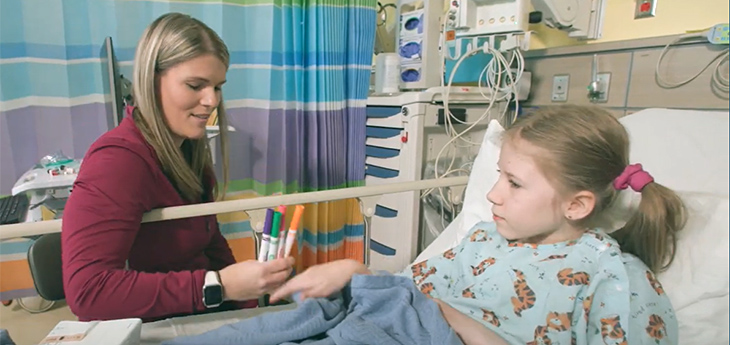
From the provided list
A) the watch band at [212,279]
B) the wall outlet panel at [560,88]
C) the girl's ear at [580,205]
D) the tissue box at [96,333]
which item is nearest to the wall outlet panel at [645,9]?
the wall outlet panel at [560,88]

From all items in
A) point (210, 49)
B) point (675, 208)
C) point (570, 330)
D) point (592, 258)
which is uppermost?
point (210, 49)

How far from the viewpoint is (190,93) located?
0.94 metres

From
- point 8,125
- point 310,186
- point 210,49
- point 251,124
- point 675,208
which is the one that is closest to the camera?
point 675,208

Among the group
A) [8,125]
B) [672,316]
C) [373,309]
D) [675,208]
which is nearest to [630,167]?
[675,208]

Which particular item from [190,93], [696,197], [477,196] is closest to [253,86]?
[190,93]

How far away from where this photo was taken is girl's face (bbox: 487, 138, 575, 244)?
73 cm

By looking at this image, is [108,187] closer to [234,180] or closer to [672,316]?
[234,180]

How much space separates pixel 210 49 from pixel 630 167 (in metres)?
0.83

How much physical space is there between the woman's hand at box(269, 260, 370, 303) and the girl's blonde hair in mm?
360

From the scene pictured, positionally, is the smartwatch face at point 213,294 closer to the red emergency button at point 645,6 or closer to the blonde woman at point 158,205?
the blonde woman at point 158,205

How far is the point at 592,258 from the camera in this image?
0.75m

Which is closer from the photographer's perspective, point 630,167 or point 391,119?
point 630,167

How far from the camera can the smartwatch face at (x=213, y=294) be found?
30.8 inches

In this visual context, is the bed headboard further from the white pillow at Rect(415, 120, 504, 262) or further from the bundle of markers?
the bundle of markers
